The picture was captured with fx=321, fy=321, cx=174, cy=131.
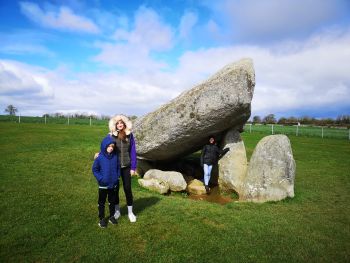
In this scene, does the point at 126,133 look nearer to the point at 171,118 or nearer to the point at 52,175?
the point at 171,118

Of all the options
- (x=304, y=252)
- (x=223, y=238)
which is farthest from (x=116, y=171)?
(x=304, y=252)

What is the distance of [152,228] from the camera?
8.25 meters

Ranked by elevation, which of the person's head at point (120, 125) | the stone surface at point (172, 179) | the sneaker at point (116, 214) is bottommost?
the sneaker at point (116, 214)

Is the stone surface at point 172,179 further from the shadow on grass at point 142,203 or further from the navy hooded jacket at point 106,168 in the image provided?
the navy hooded jacket at point 106,168

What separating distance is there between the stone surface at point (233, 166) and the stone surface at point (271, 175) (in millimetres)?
887

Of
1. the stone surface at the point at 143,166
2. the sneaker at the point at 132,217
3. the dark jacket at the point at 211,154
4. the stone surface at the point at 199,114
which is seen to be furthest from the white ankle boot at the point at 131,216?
the stone surface at the point at 143,166

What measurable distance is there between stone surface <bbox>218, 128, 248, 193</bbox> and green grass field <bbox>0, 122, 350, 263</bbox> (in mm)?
1878

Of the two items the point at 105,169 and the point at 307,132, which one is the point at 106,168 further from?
the point at 307,132

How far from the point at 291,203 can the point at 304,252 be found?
382 cm

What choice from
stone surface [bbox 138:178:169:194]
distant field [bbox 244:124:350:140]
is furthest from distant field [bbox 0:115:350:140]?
stone surface [bbox 138:178:169:194]

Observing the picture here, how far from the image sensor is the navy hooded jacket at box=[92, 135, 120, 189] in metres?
8.10

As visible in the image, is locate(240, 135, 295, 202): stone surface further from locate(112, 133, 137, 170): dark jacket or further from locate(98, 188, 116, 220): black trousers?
locate(98, 188, 116, 220): black trousers

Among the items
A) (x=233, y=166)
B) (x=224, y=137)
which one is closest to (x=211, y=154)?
(x=233, y=166)

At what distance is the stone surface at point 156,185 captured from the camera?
40.1 ft
